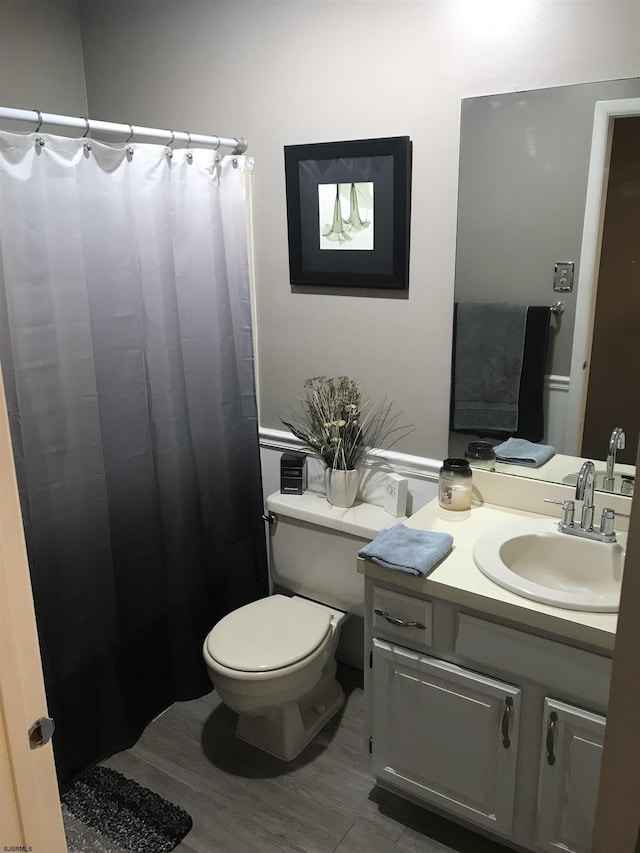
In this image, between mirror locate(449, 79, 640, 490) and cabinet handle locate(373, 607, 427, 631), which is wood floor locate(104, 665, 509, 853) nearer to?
cabinet handle locate(373, 607, 427, 631)

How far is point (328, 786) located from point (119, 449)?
1226mm

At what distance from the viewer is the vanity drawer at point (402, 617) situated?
1740 mm

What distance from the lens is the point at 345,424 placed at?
7.44 ft

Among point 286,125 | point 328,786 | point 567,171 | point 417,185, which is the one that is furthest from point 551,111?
point 328,786

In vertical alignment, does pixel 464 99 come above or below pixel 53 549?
above

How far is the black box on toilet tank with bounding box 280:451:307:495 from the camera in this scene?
96.3 inches

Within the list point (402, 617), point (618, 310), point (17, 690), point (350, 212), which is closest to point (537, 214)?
point (618, 310)

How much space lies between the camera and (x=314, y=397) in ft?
7.80

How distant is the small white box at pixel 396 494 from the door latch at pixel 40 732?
142cm

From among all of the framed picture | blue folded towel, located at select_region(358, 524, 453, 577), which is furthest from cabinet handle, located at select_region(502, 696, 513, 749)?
the framed picture

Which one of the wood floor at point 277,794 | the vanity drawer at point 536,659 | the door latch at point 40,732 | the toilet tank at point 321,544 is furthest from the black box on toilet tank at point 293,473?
the door latch at point 40,732

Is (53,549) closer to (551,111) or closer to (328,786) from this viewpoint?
(328,786)

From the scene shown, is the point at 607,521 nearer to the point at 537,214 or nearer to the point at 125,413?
the point at 537,214

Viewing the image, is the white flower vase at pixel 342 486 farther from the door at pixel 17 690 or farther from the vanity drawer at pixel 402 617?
the door at pixel 17 690
